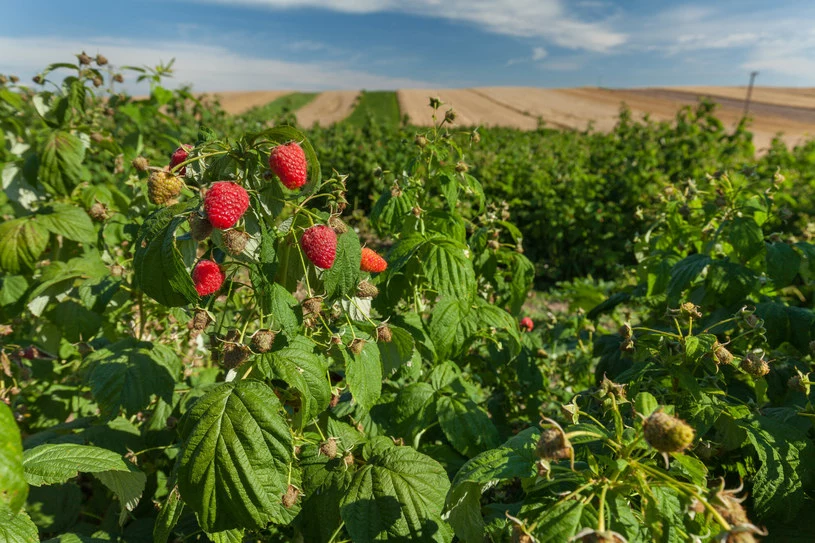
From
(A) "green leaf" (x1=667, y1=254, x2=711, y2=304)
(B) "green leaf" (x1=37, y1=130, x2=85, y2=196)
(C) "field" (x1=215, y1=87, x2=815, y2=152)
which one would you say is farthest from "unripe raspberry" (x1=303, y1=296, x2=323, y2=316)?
(C) "field" (x1=215, y1=87, x2=815, y2=152)

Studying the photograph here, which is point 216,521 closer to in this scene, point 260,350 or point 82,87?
point 260,350

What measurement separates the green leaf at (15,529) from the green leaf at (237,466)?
0.31 meters

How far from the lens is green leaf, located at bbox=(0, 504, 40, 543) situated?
1.12m

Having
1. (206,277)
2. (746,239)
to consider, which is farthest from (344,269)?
(746,239)

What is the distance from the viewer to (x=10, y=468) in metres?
0.91

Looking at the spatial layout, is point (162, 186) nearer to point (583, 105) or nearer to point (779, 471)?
point (779, 471)

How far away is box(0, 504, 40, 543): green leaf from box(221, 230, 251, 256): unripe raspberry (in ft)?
2.34

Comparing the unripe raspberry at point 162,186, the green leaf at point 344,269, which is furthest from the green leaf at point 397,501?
the unripe raspberry at point 162,186

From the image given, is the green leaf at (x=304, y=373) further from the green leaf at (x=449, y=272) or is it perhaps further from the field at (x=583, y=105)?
the field at (x=583, y=105)

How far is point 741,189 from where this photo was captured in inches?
98.8

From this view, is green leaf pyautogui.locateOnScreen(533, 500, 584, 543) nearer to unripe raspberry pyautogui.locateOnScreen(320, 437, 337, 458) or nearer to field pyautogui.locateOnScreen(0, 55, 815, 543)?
field pyautogui.locateOnScreen(0, 55, 815, 543)

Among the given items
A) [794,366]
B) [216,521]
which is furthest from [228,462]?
[794,366]

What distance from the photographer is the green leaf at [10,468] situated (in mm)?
902

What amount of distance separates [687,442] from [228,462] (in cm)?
101
